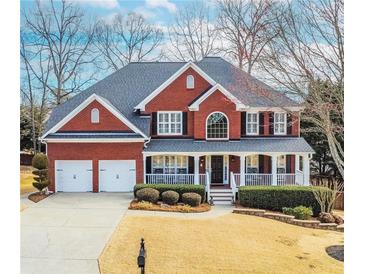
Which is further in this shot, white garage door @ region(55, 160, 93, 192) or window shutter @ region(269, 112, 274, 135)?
window shutter @ region(269, 112, 274, 135)

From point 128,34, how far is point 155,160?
4277 mm

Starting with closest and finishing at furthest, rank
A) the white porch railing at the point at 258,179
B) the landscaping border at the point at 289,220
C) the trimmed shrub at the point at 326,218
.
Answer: the landscaping border at the point at 289,220
the trimmed shrub at the point at 326,218
the white porch railing at the point at 258,179

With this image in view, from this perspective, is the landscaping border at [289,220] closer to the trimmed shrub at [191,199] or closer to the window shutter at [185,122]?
the trimmed shrub at [191,199]

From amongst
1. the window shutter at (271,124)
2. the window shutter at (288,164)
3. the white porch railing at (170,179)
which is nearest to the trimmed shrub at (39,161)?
the white porch railing at (170,179)

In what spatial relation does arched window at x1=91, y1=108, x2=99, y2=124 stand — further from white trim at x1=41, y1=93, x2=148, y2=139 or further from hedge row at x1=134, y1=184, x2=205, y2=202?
hedge row at x1=134, y1=184, x2=205, y2=202

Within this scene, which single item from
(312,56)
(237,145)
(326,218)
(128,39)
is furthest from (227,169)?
(312,56)

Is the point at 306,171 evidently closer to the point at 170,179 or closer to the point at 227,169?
the point at 227,169

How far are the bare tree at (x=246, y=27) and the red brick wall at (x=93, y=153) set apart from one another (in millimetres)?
3992

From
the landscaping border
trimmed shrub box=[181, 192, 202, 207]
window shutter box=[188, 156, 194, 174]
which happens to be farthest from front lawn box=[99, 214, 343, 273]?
window shutter box=[188, 156, 194, 174]

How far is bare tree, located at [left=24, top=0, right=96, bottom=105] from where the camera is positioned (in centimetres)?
827

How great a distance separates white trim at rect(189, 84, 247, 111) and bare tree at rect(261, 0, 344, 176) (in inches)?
159

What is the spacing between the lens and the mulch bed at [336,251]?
734 cm
